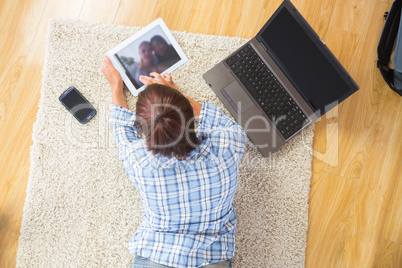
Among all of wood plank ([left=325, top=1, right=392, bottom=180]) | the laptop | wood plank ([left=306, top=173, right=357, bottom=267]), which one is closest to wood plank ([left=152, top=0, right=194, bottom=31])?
the laptop

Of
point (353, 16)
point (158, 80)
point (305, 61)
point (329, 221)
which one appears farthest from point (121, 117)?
point (353, 16)

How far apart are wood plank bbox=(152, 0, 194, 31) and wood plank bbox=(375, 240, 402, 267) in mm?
1165

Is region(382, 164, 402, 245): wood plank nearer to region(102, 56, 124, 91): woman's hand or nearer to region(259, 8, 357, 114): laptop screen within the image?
region(259, 8, 357, 114): laptop screen

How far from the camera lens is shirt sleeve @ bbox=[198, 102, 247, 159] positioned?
2.55 ft

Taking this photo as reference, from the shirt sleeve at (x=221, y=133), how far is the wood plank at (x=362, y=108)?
50 centimetres

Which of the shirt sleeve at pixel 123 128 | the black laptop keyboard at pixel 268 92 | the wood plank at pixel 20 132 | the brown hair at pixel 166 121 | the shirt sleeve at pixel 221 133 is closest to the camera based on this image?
the brown hair at pixel 166 121

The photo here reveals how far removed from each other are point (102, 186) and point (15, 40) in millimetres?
686

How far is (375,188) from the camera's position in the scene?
3.70 feet

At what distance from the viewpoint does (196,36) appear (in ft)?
3.75

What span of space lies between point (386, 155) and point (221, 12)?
0.87 meters

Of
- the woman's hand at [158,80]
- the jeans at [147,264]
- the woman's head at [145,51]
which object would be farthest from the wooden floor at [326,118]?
the jeans at [147,264]

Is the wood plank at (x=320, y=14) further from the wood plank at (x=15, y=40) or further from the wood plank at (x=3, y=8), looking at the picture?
the wood plank at (x=3, y=8)

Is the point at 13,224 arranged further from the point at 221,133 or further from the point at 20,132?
the point at 221,133

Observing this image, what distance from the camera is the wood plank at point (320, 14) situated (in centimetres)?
116
